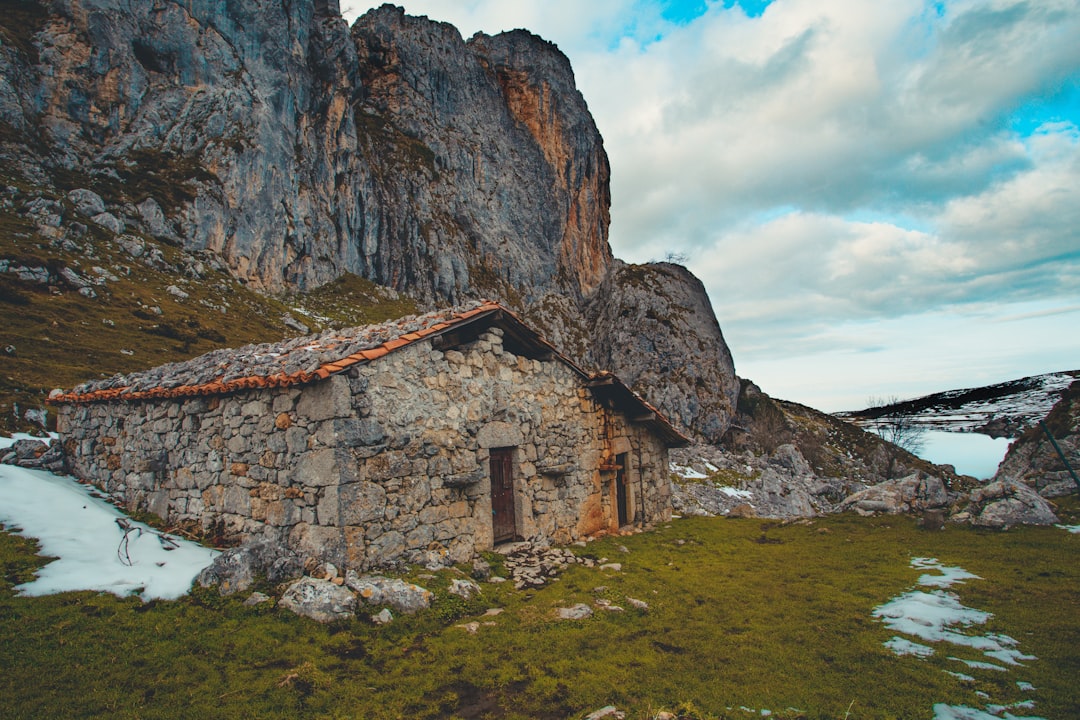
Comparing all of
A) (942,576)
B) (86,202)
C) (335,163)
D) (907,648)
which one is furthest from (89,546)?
(335,163)

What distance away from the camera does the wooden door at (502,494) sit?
11.3m

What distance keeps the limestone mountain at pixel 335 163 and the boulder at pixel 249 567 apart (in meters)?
27.3

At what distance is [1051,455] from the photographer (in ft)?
52.7

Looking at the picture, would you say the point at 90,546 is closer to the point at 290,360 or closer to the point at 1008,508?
the point at 290,360

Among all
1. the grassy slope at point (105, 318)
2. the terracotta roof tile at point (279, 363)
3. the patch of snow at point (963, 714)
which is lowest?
the patch of snow at point (963, 714)

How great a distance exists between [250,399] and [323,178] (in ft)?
175

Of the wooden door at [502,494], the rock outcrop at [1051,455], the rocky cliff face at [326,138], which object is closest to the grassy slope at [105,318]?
the rocky cliff face at [326,138]

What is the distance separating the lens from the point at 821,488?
111ft

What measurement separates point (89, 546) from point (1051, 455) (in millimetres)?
23960

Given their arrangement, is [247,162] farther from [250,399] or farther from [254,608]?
[254,608]

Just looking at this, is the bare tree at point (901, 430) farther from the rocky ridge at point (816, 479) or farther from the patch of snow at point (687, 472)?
the patch of snow at point (687, 472)

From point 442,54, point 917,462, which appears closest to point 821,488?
point 917,462

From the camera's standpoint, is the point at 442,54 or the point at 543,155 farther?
the point at 543,155

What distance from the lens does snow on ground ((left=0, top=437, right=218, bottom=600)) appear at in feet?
23.6
